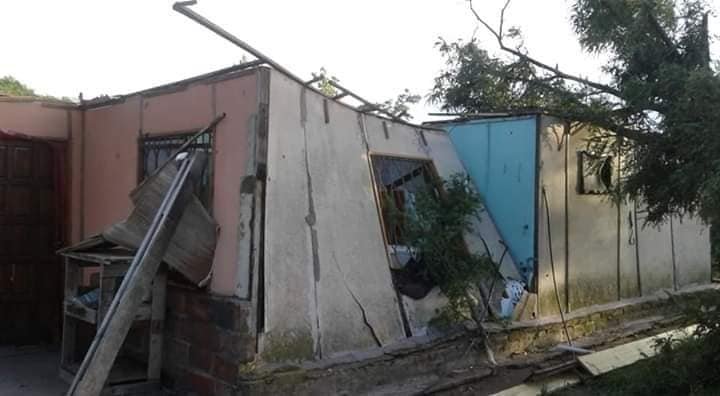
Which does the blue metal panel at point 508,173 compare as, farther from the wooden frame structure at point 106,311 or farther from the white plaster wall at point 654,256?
the wooden frame structure at point 106,311

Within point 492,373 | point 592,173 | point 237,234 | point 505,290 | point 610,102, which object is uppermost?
point 610,102

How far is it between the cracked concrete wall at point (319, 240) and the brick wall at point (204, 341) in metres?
0.20

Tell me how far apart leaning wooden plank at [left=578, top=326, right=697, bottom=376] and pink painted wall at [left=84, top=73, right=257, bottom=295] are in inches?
146

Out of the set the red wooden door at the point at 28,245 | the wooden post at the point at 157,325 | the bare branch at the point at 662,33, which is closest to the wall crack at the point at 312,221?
the wooden post at the point at 157,325

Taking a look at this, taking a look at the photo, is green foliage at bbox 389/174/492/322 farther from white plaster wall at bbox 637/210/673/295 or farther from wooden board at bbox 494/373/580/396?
white plaster wall at bbox 637/210/673/295

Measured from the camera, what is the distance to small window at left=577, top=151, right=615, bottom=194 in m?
7.62

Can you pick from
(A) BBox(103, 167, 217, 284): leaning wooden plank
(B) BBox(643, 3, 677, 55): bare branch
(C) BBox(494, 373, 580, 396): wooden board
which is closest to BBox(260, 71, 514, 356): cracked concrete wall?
(A) BBox(103, 167, 217, 284): leaning wooden plank

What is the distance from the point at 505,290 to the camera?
261 inches

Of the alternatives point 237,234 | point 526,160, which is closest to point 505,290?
point 526,160

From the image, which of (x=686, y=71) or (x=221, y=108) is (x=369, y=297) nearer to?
(x=221, y=108)

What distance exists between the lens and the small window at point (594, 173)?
25.0 ft

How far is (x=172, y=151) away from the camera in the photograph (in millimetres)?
5688

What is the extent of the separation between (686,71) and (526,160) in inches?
75.6

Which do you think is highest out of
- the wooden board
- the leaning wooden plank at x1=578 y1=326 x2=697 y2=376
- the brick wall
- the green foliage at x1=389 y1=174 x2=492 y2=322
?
the green foliage at x1=389 y1=174 x2=492 y2=322
